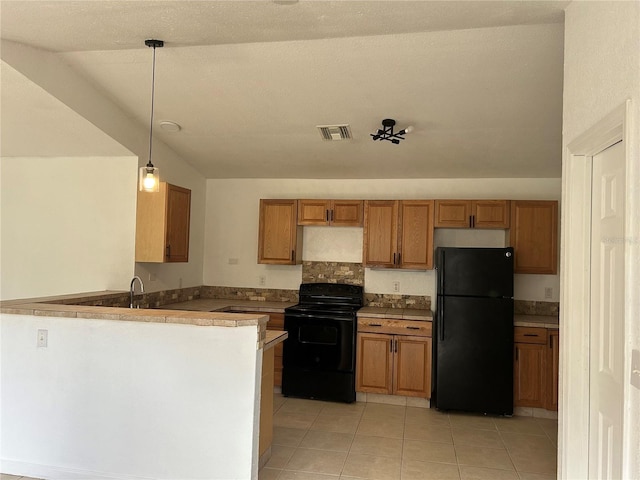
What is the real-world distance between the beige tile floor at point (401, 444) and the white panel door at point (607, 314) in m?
1.19

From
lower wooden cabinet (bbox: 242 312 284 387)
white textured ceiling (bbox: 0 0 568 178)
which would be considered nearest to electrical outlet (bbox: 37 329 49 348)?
white textured ceiling (bbox: 0 0 568 178)

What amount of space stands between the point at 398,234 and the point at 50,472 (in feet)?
11.5

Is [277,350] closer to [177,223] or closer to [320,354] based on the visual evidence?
[320,354]

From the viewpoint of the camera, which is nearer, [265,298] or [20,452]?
[20,452]

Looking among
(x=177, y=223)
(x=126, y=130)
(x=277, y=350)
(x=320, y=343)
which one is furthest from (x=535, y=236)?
(x=126, y=130)

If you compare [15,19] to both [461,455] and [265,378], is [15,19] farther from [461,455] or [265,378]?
[461,455]

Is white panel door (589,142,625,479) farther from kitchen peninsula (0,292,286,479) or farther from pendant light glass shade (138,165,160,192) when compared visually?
pendant light glass shade (138,165,160,192)

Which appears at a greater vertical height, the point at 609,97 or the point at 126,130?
the point at 126,130

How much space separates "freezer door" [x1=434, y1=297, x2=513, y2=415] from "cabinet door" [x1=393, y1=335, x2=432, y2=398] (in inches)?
4.3

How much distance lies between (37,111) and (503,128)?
3.77m

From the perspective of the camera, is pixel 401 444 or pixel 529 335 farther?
pixel 529 335

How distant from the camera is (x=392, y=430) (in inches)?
145

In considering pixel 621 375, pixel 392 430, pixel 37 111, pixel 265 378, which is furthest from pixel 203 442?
pixel 37 111

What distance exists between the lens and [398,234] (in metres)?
4.59
